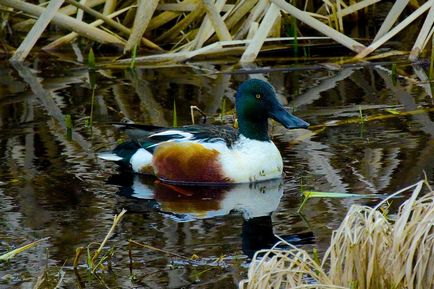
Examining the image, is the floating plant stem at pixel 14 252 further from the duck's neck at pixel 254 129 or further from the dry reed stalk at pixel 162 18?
the dry reed stalk at pixel 162 18

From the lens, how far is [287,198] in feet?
20.8

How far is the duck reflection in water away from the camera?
5.71 meters

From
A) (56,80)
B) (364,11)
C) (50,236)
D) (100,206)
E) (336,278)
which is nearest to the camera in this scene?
(336,278)

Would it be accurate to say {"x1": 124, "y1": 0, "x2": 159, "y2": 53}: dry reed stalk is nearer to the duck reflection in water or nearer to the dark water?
the dark water

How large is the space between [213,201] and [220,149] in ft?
1.62

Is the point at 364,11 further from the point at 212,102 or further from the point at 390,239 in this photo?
the point at 390,239

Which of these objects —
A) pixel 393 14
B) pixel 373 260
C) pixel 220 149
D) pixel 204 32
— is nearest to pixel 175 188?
pixel 220 149

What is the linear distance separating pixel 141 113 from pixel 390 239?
4.58 m

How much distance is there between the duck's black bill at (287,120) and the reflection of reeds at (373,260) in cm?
258

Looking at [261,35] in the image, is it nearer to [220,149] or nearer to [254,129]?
[254,129]

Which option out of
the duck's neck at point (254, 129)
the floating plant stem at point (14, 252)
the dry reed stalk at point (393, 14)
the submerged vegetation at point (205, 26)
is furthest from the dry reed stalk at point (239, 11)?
the floating plant stem at point (14, 252)

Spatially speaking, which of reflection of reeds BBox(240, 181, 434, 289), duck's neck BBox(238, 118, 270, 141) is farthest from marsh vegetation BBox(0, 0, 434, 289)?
duck's neck BBox(238, 118, 270, 141)

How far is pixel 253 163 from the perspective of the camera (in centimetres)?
679

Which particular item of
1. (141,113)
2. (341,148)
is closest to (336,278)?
(341,148)
